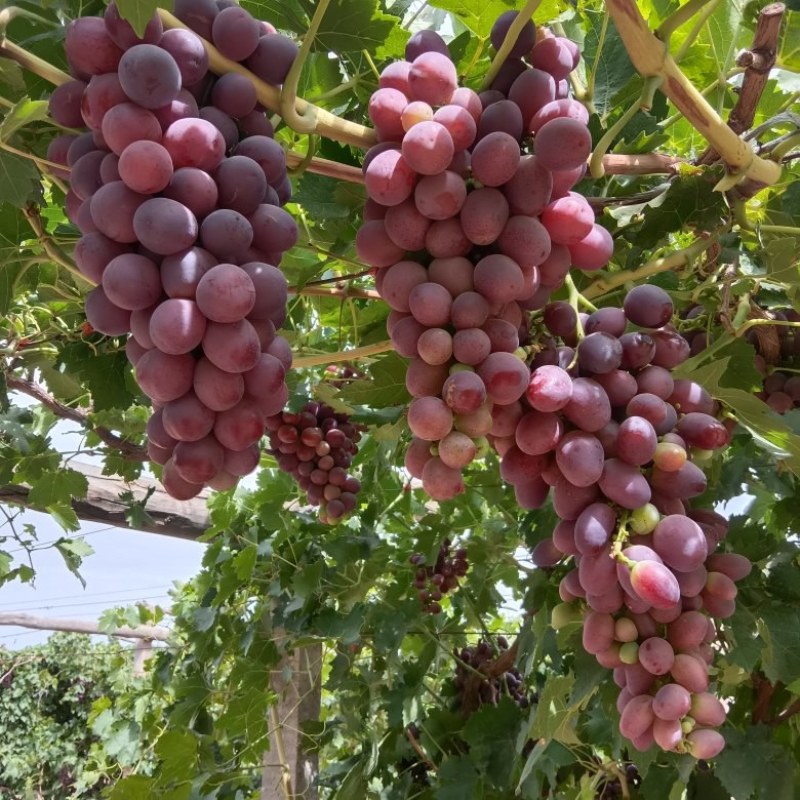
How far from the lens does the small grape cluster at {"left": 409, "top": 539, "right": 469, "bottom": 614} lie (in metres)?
2.53

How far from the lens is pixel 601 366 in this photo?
828mm

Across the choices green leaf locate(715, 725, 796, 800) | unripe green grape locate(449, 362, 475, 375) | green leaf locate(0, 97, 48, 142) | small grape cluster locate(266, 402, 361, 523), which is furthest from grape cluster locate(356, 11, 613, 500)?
small grape cluster locate(266, 402, 361, 523)

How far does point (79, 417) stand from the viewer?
2.43 m

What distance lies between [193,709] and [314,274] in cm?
180

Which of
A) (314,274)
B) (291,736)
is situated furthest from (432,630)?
(314,274)

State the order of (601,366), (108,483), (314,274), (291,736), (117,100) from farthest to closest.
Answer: (108,483)
(291,736)
(314,274)
(601,366)
(117,100)

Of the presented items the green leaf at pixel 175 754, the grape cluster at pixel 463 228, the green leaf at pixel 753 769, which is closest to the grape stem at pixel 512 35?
the grape cluster at pixel 463 228

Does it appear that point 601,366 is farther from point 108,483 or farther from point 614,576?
point 108,483

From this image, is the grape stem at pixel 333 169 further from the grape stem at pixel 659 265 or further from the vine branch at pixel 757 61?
the vine branch at pixel 757 61

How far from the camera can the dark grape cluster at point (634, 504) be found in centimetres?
76

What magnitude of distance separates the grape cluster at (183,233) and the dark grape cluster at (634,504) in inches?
10.5

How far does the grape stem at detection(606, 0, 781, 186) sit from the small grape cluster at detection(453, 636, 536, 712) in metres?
1.80

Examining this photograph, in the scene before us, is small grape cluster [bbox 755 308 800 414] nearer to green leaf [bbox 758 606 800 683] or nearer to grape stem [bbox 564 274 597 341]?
green leaf [bbox 758 606 800 683]

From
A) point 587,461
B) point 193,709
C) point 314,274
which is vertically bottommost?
point 193,709
